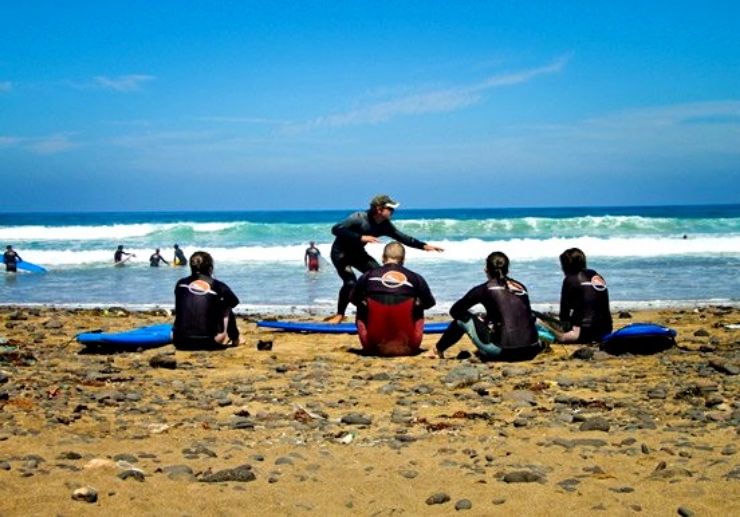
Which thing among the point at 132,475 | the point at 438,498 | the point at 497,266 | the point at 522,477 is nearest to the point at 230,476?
the point at 132,475

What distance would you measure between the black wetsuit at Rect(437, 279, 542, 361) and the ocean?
5769 millimetres

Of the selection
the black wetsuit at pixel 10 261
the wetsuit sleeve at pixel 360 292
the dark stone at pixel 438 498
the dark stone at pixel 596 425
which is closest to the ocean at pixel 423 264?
the black wetsuit at pixel 10 261

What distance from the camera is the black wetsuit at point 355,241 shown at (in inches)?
392

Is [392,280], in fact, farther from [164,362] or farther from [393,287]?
[164,362]

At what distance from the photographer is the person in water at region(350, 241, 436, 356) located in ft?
25.6

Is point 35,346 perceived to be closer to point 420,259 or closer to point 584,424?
point 584,424

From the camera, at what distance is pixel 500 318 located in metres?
7.48

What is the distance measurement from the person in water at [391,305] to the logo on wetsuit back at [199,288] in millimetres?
1563

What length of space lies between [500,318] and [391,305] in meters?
1.11

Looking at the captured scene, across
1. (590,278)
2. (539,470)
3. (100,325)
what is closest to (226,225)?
(100,325)

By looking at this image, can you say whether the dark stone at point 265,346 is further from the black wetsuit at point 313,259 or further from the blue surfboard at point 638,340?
the black wetsuit at point 313,259

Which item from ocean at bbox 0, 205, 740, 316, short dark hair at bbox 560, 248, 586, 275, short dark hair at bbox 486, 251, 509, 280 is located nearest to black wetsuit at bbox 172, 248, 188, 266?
ocean at bbox 0, 205, 740, 316

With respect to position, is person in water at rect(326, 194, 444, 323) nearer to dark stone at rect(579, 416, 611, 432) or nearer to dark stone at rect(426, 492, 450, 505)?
dark stone at rect(579, 416, 611, 432)

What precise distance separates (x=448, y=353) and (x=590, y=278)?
68.5 inches
